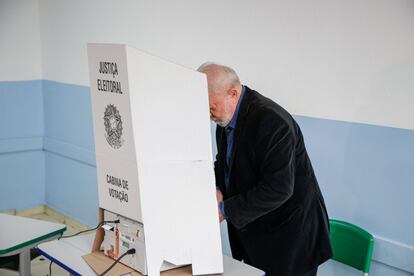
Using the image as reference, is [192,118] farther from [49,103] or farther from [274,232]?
[49,103]

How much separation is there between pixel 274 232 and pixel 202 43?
147 centimetres

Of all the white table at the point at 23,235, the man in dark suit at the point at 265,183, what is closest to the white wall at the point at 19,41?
the white table at the point at 23,235

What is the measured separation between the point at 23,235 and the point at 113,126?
1119 mm

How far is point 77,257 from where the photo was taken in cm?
208

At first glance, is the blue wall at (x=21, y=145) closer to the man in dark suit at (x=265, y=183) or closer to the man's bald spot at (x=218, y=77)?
the man in dark suit at (x=265, y=183)

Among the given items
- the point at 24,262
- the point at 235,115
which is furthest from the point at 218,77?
the point at 24,262

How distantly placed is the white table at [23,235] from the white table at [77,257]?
0.35m

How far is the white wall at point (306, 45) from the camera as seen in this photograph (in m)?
2.32

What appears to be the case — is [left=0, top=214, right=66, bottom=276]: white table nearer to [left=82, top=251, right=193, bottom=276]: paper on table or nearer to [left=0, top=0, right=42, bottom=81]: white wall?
[left=82, top=251, right=193, bottom=276]: paper on table

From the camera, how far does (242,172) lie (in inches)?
84.7

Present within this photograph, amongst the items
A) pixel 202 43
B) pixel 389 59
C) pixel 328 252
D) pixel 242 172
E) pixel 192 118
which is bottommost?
pixel 328 252

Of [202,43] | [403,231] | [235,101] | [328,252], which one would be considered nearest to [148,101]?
[235,101]

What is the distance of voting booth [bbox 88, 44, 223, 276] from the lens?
1.71 metres

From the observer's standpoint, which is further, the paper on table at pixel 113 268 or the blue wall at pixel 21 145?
the blue wall at pixel 21 145
